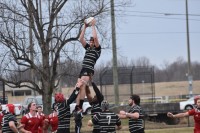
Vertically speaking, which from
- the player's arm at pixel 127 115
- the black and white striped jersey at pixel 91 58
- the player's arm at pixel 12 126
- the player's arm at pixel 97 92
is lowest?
the player's arm at pixel 12 126

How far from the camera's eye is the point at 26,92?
3189 inches

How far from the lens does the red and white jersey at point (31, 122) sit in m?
15.5

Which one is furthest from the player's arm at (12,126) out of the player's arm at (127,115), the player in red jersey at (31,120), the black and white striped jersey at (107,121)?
the player's arm at (127,115)

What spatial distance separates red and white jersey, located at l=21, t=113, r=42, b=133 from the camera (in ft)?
51.0

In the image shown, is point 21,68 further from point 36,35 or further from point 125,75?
point 125,75

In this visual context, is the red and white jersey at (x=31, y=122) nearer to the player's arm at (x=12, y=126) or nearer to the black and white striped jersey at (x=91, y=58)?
the player's arm at (x=12, y=126)

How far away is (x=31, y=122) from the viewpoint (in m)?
15.6

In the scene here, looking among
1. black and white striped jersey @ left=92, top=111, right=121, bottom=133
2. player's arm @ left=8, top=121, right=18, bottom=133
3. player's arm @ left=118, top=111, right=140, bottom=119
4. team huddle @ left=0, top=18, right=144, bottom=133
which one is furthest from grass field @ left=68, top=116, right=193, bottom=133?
black and white striped jersey @ left=92, top=111, right=121, bottom=133

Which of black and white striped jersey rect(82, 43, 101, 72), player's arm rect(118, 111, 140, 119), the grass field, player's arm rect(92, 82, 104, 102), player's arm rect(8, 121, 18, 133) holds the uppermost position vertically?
black and white striped jersey rect(82, 43, 101, 72)

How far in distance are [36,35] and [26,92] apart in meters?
57.4

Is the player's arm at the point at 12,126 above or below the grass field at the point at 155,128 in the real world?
above

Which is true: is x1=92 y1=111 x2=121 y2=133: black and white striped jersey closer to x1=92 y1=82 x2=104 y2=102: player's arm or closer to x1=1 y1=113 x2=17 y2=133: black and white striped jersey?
x1=92 y1=82 x2=104 y2=102: player's arm

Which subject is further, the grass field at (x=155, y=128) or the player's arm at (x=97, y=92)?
the grass field at (x=155, y=128)

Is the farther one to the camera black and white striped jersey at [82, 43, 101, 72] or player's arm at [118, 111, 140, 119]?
black and white striped jersey at [82, 43, 101, 72]
